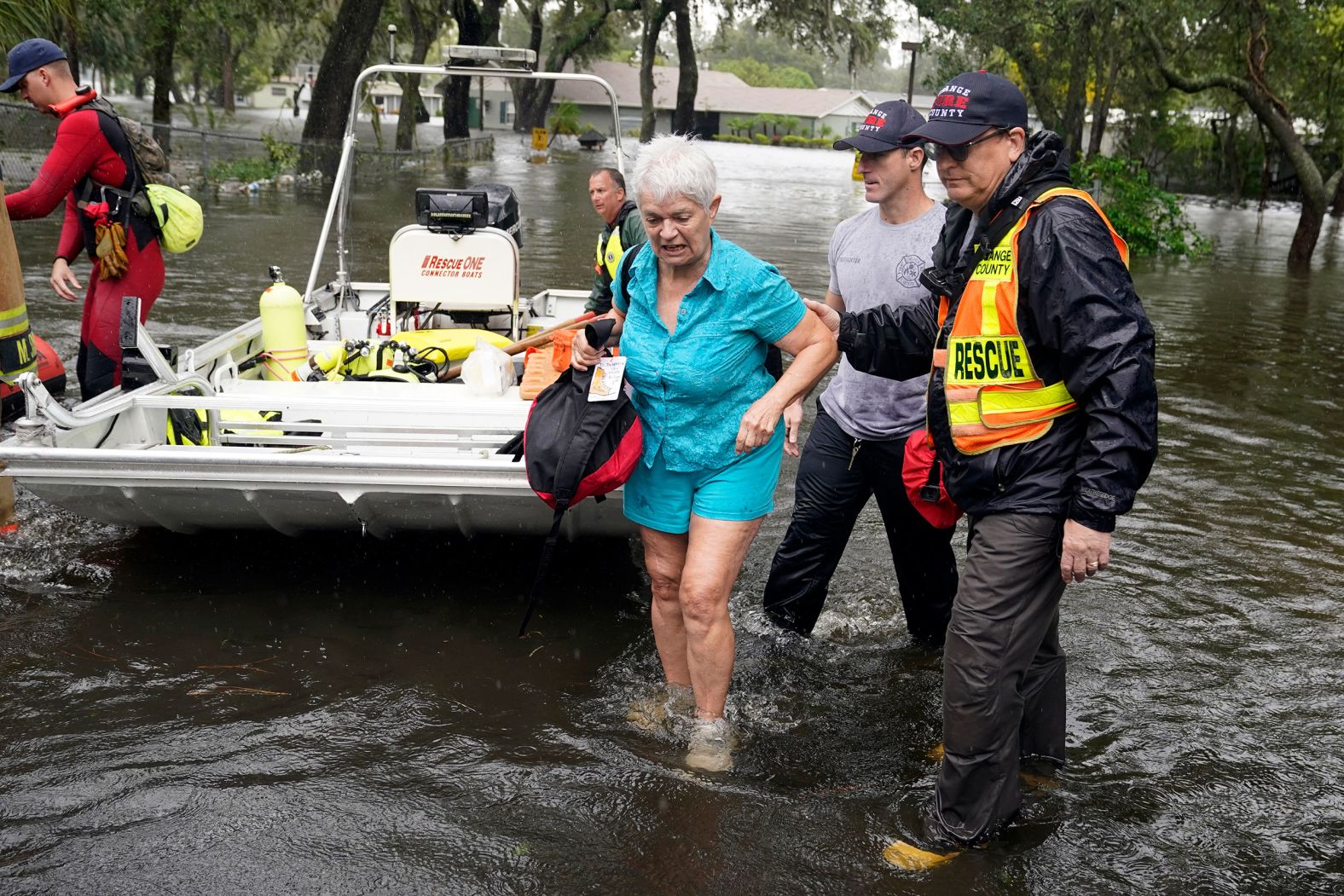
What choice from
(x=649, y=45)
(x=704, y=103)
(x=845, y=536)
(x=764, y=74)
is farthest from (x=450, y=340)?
(x=764, y=74)

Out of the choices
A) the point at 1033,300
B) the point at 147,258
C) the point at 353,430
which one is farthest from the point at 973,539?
the point at 147,258

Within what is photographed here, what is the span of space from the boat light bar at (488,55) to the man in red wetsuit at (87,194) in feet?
6.59

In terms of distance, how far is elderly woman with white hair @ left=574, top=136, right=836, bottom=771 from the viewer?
335cm

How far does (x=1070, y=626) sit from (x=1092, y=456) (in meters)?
2.38

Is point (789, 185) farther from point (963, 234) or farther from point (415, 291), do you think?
point (963, 234)

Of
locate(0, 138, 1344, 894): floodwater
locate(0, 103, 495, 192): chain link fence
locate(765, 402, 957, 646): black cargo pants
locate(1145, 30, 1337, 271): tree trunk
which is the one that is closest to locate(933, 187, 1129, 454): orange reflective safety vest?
locate(765, 402, 957, 646): black cargo pants

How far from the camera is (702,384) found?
3443 mm

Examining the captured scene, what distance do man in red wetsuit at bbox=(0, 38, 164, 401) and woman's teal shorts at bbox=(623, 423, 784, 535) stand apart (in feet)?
9.94

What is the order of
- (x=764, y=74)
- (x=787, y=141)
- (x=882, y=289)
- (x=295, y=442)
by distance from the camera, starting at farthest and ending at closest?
1. (x=764, y=74)
2. (x=787, y=141)
3. (x=295, y=442)
4. (x=882, y=289)

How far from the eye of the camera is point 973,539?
3262 mm

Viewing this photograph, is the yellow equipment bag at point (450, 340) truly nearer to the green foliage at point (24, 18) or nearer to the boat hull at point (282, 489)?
the boat hull at point (282, 489)

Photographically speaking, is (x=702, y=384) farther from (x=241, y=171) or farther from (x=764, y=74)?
(x=764, y=74)

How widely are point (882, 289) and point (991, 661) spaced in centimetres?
152

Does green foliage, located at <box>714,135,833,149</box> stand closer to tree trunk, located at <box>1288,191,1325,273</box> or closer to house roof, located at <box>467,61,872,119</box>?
house roof, located at <box>467,61,872,119</box>
